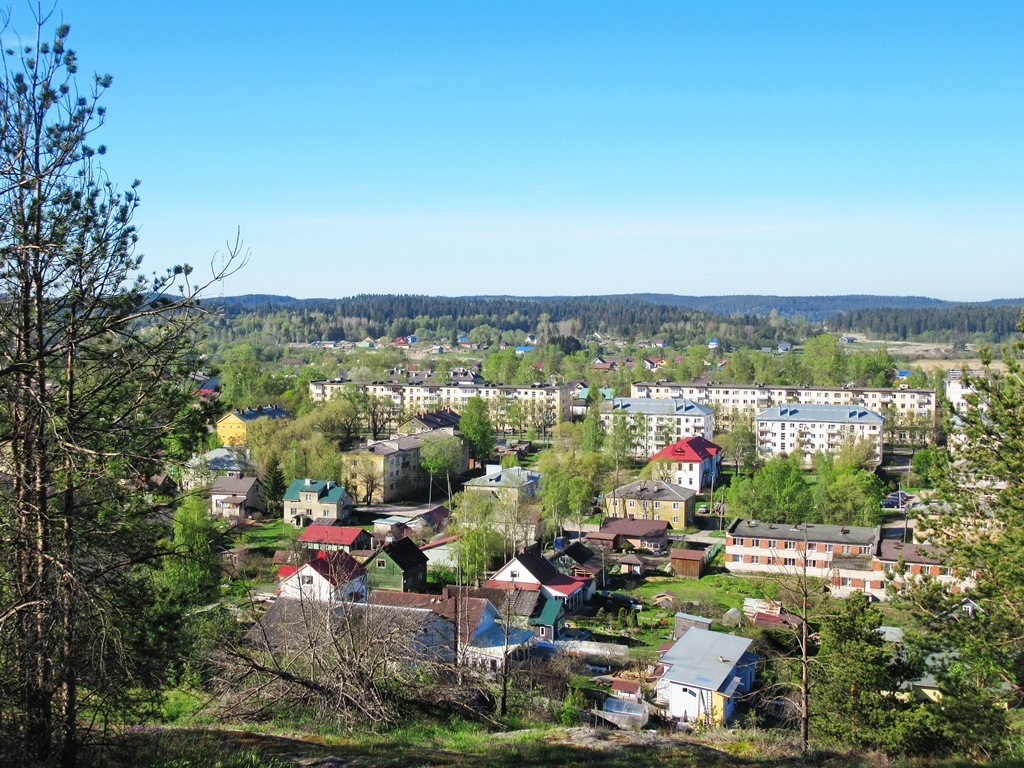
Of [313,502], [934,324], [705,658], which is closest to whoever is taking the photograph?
[705,658]

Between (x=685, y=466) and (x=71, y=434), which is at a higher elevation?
(x=71, y=434)

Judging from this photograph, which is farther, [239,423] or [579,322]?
[579,322]

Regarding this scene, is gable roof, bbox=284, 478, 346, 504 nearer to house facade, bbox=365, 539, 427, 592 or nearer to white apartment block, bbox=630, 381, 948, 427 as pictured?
house facade, bbox=365, 539, 427, 592

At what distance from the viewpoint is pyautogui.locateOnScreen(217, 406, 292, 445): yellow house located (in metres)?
31.5

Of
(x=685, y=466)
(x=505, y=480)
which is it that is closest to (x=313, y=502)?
(x=505, y=480)

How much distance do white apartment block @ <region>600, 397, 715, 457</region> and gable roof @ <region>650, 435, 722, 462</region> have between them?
457cm

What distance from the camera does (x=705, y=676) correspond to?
1205 cm

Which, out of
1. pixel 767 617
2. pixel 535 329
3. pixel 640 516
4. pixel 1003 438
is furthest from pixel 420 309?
pixel 1003 438

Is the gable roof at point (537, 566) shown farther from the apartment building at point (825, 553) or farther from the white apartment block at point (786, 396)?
the white apartment block at point (786, 396)

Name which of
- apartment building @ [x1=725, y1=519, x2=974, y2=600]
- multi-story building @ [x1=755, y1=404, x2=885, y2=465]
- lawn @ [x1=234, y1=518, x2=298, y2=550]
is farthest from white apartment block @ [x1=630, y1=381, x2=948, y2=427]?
lawn @ [x1=234, y1=518, x2=298, y2=550]

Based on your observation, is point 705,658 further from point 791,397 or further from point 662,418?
point 791,397

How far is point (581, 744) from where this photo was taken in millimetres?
6234

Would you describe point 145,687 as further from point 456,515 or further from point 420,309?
point 420,309

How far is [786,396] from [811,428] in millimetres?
8274
